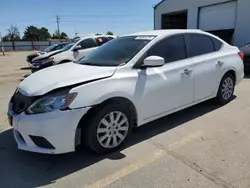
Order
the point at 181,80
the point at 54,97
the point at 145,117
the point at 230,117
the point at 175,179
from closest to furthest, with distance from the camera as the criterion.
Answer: the point at 175,179 → the point at 54,97 → the point at 145,117 → the point at 181,80 → the point at 230,117

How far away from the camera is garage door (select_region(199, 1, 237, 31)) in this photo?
611 inches

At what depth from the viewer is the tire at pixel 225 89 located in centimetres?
517

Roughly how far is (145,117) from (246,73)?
24.4 feet

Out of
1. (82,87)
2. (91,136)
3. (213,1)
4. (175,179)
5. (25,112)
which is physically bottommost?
(175,179)

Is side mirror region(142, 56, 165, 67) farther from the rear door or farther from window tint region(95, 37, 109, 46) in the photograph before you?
window tint region(95, 37, 109, 46)

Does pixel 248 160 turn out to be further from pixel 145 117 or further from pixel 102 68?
pixel 102 68

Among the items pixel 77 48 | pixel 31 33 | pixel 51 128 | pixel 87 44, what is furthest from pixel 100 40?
pixel 31 33

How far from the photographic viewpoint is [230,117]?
469 centimetres

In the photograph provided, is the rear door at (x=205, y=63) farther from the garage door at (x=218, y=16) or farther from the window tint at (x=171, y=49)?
the garage door at (x=218, y=16)

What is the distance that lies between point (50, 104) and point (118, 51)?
1.58 meters

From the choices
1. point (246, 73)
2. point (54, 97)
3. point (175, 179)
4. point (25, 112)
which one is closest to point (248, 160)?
point (175, 179)

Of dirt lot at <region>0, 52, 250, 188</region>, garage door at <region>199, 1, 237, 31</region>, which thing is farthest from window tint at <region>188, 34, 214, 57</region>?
garage door at <region>199, 1, 237, 31</region>

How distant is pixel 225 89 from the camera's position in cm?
531

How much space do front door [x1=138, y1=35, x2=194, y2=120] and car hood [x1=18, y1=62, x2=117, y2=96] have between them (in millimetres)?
619
